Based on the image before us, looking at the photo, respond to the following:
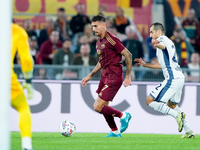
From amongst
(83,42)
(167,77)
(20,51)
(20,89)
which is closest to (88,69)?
(83,42)

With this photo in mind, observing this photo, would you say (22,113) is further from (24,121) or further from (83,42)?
(83,42)

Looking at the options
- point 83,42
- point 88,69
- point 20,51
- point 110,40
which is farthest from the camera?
point 83,42

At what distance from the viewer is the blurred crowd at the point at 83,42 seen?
39.4 ft

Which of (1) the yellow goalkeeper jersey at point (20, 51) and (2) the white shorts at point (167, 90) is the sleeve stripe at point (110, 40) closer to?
(2) the white shorts at point (167, 90)

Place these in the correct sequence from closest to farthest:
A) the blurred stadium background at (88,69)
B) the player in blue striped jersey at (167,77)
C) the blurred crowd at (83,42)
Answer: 1. the player in blue striped jersey at (167,77)
2. the blurred stadium background at (88,69)
3. the blurred crowd at (83,42)

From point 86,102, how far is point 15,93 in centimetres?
556

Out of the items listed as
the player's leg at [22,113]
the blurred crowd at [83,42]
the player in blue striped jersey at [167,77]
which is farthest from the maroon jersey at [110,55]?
the player's leg at [22,113]

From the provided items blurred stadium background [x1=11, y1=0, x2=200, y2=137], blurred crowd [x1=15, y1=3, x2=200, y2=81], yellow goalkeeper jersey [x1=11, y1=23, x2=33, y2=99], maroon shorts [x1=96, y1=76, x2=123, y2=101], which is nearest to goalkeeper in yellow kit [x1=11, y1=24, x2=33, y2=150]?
yellow goalkeeper jersey [x1=11, y1=23, x2=33, y2=99]

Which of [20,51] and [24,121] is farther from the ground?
[20,51]

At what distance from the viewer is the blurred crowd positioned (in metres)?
12.0

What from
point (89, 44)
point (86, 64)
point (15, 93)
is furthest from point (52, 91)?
point (15, 93)

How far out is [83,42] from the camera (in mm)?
12789

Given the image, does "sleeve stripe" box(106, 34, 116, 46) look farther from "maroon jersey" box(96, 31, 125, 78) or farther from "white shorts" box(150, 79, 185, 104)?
"white shorts" box(150, 79, 185, 104)

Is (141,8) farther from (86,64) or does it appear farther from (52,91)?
(52,91)
